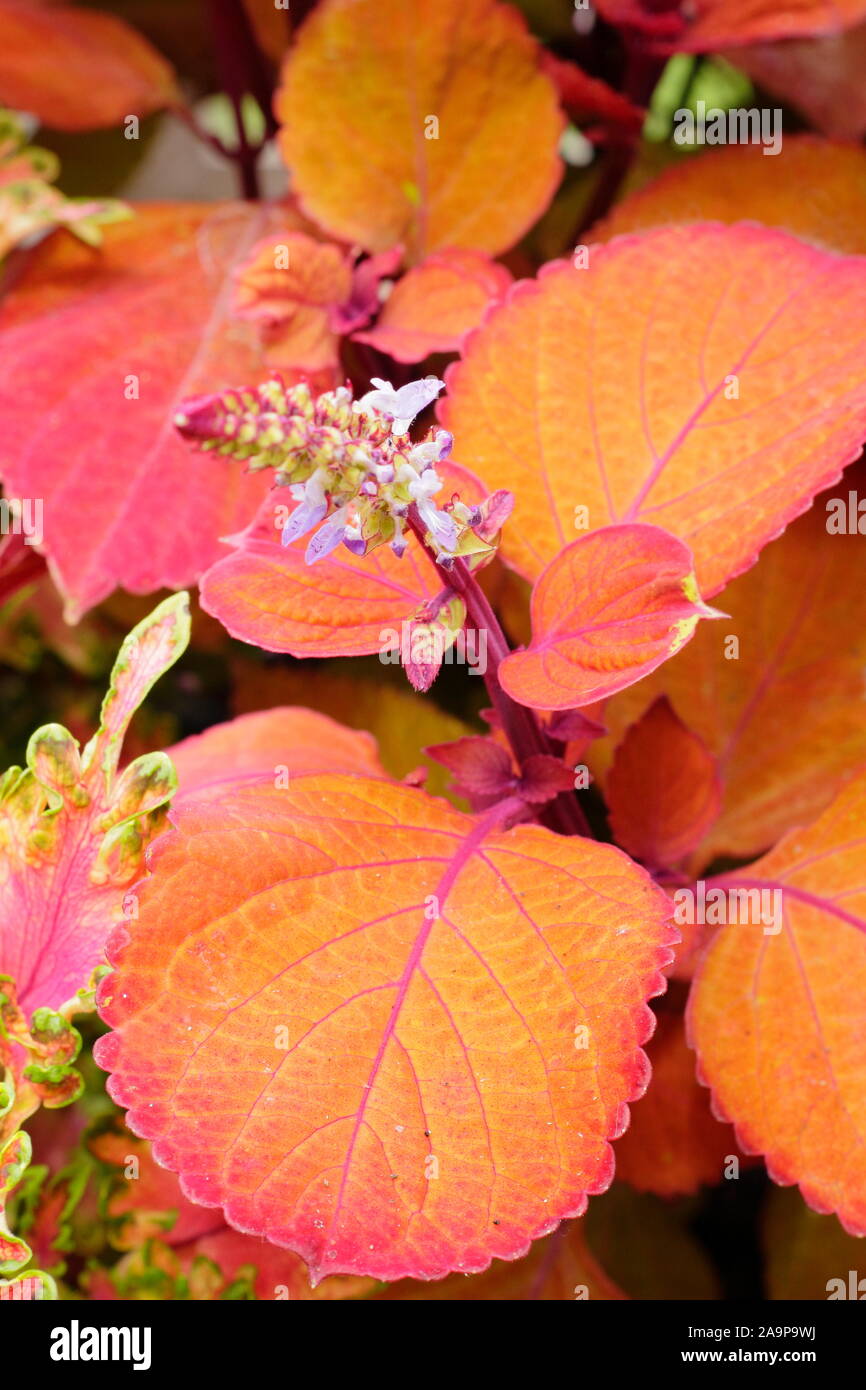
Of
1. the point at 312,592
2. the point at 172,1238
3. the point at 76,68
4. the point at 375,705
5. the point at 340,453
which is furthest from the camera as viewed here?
the point at 76,68

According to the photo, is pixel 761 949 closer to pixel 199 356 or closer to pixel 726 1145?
pixel 726 1145

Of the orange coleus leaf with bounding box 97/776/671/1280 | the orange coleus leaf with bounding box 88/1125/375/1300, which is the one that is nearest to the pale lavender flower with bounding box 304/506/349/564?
the orange coleus leaf with bounding box 97/776/671/1280

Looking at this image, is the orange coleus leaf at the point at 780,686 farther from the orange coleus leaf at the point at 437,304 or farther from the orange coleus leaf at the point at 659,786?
the orange coleus leaf at the point at 437,304

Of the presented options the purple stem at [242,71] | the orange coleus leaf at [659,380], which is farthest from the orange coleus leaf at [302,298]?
the purple stem at [242,71]

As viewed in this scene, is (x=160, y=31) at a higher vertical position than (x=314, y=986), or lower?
higher

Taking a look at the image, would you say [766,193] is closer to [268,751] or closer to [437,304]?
[437,304]

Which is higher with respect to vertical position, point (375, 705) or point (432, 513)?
point (432, 513)

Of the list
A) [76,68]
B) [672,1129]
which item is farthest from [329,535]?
[76,68]
